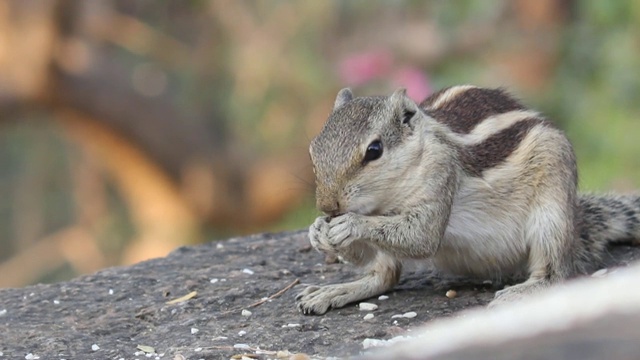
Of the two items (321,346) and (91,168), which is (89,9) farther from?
(321,346)

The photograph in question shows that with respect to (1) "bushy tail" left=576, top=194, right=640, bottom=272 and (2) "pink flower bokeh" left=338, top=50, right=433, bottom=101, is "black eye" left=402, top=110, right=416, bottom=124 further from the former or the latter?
(2) "pink flower bokeh" left=338, top=50, right=433, bottom=101

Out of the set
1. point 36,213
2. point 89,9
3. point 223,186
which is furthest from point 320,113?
point 36,213

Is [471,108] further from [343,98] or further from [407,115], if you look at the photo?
[343,98]

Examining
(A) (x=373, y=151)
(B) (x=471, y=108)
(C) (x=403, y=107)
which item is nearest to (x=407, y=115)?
(C) (x=403, y=107)

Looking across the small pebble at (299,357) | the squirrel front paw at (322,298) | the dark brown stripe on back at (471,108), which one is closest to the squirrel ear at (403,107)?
the dark brown stripe on back at (471,108)

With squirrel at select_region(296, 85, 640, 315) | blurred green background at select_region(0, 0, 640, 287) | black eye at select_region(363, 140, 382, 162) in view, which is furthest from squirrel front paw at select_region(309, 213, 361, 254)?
blurred green background at select_region(0, 0, 640, 287)

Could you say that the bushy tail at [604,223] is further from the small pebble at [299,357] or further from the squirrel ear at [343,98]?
the small pebble at [299,357]
